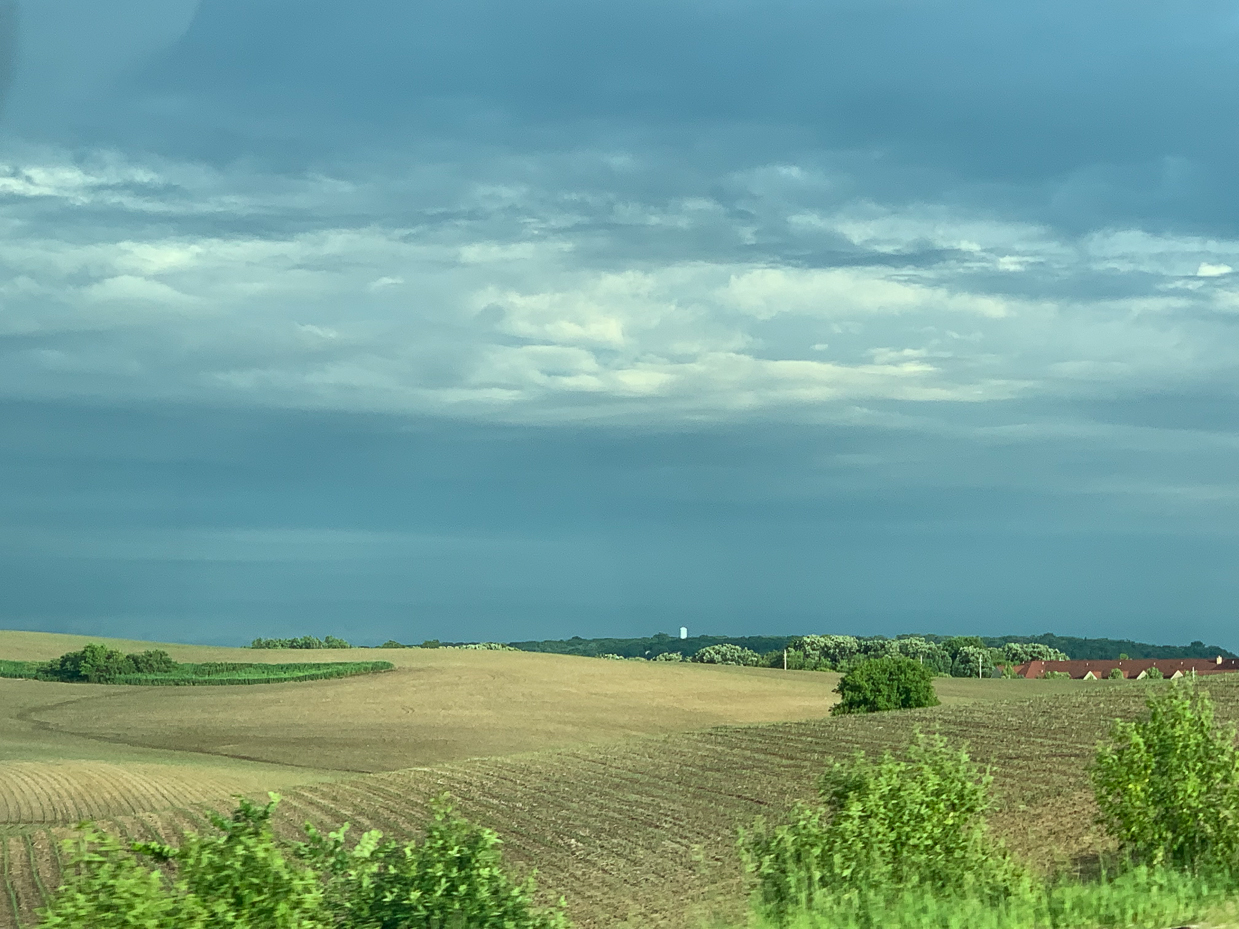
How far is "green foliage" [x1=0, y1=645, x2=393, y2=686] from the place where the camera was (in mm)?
97562

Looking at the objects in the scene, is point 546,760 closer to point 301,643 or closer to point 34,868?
point 34,868

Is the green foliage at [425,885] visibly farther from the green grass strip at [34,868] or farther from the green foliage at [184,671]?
the green foliage at [184,671]

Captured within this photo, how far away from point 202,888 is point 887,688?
5208cm

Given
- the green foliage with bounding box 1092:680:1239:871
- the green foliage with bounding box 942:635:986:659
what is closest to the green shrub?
the green foliage with bounding box 942:635:986:659

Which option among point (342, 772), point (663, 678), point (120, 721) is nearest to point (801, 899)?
point (342, 772)

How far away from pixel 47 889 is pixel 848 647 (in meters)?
116

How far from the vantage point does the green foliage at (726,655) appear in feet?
432

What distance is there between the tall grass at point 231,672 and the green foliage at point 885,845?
83.7 m

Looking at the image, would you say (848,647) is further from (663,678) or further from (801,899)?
(801,899)

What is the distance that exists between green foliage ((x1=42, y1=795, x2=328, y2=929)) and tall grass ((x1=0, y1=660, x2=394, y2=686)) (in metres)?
87.7

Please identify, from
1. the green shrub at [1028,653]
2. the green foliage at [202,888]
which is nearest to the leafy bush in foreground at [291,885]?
the green foliage at [202,888]

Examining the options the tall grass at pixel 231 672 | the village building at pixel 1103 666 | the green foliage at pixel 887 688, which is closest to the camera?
the green foliage at pixel 887 688

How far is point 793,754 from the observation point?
135 feet

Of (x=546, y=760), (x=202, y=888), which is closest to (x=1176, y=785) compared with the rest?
(x=202, y=888)
